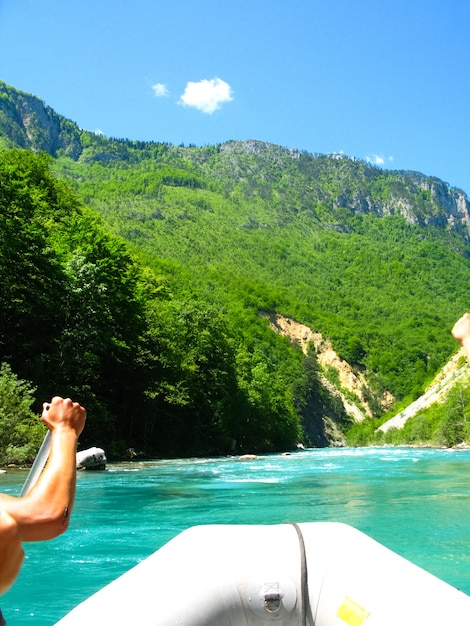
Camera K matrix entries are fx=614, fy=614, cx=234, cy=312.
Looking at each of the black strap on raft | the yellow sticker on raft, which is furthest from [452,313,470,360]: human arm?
the black strap on raft

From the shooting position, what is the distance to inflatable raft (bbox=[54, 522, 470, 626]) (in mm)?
3096

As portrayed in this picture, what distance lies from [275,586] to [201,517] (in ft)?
27.8

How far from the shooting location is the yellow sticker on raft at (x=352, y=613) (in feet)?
10.7

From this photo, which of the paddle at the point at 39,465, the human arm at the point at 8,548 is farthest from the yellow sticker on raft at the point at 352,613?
the human arm at the point at 8,548

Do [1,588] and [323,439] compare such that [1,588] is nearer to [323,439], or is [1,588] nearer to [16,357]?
[16,357]

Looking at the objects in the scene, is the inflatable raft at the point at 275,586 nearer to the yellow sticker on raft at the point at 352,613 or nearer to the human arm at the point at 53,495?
the yellow sticker on raft at the point at 352,613

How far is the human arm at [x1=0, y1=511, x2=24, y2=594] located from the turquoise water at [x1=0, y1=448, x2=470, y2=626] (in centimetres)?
476

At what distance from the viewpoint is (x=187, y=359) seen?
43.8 metres

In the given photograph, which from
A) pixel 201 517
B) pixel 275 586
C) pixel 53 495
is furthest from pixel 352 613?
pixel 201 517

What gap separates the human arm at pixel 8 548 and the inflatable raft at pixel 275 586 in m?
1.44

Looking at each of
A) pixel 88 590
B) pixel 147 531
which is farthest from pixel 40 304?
pixel 88 590

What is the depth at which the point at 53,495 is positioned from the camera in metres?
1.96

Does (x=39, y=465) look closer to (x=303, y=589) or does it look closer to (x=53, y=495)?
(x=53, y=495)

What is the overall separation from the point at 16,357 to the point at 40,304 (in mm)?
2603
